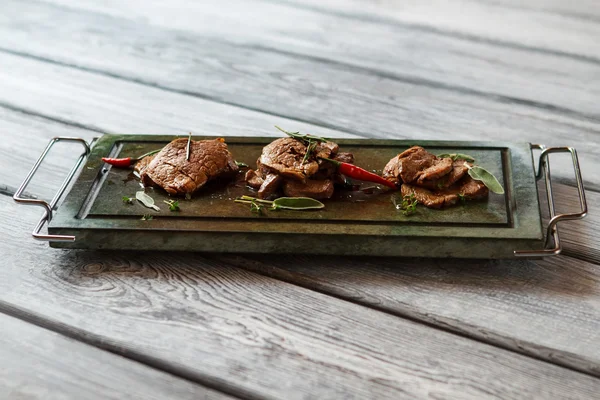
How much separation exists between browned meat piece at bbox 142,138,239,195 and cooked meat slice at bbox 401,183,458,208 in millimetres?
508

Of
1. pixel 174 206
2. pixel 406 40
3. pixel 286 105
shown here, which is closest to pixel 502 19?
pixel 406 40

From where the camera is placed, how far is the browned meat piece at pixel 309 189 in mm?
1916

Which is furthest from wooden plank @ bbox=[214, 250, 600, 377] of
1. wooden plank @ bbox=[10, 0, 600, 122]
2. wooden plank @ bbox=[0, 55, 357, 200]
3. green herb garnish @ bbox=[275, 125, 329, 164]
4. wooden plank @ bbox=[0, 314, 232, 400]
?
wooden plank @ bbox=[10, 0, 600, 122]

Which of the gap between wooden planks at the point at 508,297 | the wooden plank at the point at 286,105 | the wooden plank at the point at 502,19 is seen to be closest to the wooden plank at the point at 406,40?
the wooden plank at the point at 502,19

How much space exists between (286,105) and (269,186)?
94 centimetres

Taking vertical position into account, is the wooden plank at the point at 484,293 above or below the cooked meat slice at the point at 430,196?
below

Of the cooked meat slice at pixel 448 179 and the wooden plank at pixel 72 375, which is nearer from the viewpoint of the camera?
the wooden plank at pixel 72 375

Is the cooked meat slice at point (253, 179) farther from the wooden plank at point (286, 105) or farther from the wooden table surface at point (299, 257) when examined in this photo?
the wooden plank at point (286, 105)

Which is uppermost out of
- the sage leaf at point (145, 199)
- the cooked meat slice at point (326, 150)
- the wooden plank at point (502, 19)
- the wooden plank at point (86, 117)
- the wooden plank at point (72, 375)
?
→ the wooden plank at point (502, 19)

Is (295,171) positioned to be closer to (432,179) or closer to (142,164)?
(432,179)

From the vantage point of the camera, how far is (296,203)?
6.22 ft

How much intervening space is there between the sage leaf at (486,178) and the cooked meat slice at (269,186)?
1.75ft

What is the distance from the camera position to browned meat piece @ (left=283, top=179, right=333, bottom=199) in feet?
6.29

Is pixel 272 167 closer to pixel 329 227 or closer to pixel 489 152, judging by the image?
pixel 329 227
